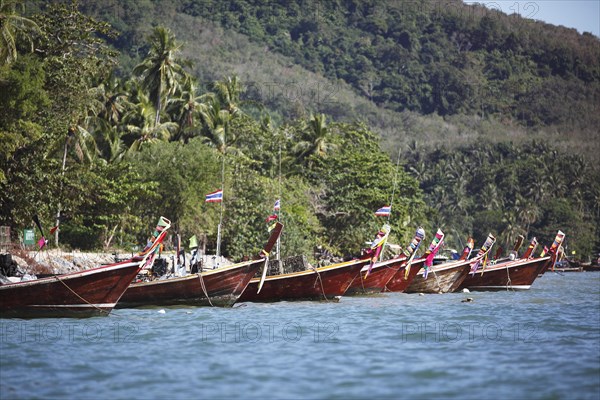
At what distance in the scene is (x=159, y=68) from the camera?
2677 inches

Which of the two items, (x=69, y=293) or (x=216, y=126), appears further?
(x=216, y=126)

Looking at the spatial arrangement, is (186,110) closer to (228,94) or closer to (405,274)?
(228,94)

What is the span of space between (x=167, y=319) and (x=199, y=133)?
46454 millimetres

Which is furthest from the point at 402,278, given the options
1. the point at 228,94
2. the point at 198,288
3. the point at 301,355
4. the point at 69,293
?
the point at 228,94

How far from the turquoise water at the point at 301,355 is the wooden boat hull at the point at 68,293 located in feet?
1.16

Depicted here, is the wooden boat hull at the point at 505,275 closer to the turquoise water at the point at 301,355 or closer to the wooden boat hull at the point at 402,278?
the wooden boat hull at the point at 402,278

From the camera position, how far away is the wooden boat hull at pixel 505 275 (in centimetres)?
4509

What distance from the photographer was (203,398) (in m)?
15.2

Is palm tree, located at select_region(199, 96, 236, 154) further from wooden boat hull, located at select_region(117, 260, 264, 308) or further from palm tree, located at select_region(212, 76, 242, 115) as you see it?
wooden boat hull, located at select_region(117, 260, 264, 308)

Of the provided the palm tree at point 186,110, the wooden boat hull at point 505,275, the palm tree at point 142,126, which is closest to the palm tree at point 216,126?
the palm tree at point 186,110

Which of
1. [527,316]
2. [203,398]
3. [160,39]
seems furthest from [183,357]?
[160,39]

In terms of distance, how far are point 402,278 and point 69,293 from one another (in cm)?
1994

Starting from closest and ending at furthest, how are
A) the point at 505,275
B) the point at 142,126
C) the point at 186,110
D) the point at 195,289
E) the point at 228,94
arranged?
the point at 195,289 < the point at 505,275 < the point at 142,126 < the point at 186,110 < the point at 228,94

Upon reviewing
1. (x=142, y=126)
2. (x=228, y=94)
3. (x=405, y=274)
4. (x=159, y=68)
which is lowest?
(x=405, y=274)
